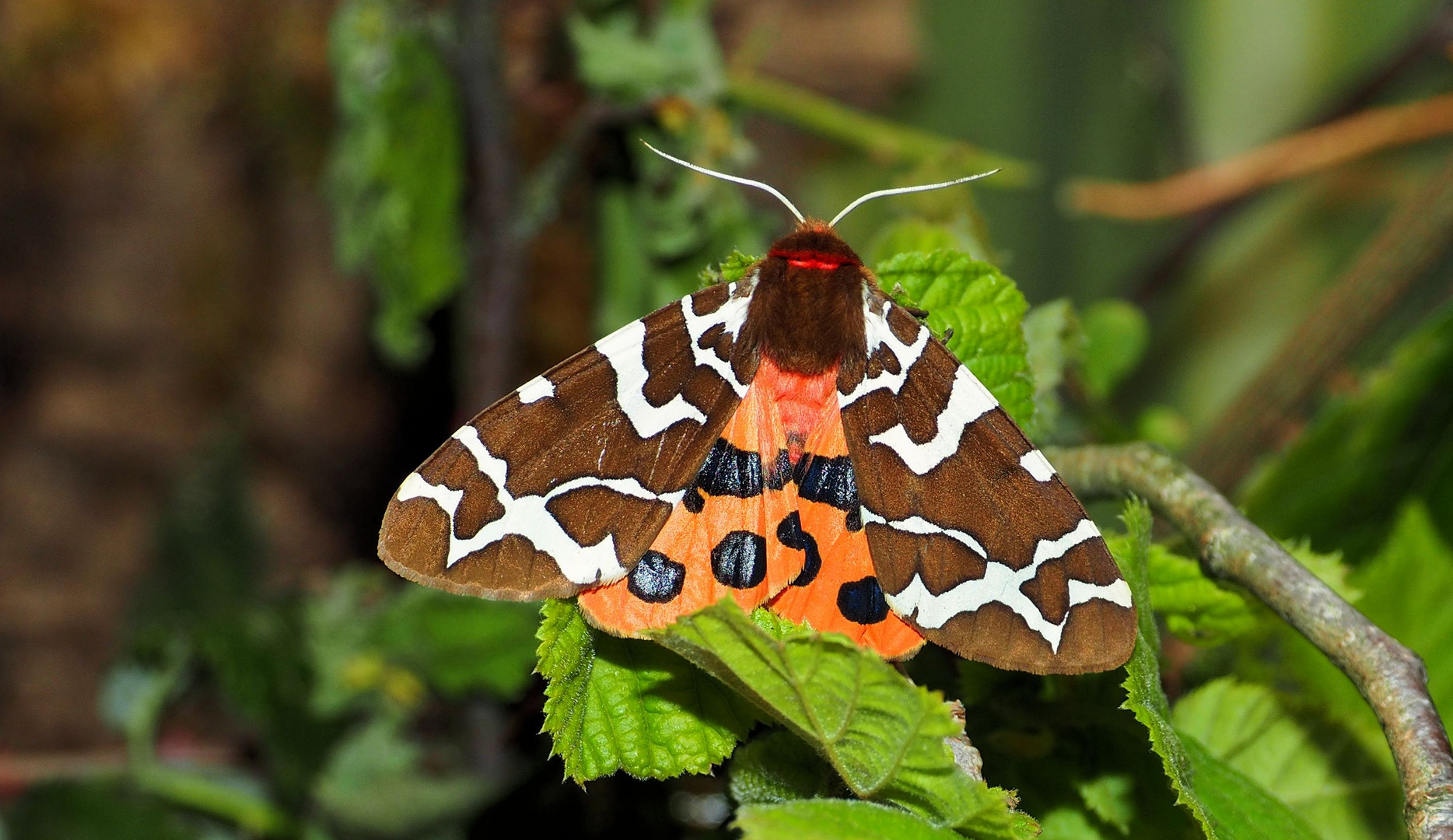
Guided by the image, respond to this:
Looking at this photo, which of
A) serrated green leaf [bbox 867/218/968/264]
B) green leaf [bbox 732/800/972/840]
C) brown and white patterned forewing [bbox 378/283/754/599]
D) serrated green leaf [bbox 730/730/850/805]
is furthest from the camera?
serrated green leaf [bbox 867/218/968/264]

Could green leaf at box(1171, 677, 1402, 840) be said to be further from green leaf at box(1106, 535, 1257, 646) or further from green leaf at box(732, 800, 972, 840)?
green leaf at box(732, 800, 972, 840)

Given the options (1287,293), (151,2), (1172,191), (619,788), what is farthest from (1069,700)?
(151,2)

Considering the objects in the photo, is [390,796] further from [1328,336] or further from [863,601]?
[1328,336]

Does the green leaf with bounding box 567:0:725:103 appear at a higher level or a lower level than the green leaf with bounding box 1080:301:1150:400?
higher

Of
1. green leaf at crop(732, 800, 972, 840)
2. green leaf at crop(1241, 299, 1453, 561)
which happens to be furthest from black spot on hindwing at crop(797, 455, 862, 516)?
green leaf at crop(1241, 299, 1453, 561)

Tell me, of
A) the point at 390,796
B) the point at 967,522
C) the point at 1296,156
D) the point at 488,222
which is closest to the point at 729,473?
the point at 967,522

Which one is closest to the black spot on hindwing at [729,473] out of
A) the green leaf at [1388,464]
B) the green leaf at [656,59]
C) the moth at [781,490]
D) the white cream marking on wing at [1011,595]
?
the moth at [781,490]
